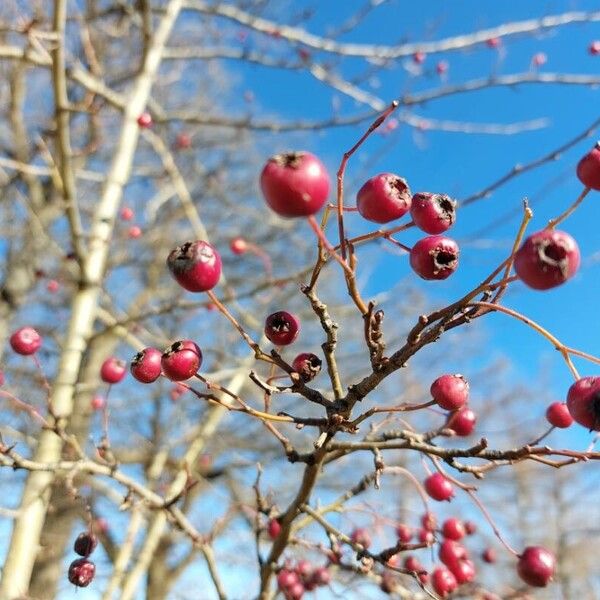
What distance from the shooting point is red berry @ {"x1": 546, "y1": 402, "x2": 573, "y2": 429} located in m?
1.44

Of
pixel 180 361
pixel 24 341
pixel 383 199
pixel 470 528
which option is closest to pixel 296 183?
pixel 383 199

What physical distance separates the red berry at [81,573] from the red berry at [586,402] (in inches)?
63.8

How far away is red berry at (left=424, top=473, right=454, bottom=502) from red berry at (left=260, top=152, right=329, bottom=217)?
125 centimetres

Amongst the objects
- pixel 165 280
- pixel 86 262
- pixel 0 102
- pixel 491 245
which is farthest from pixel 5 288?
pixel 491 245

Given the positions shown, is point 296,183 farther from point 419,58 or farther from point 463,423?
point 419,58

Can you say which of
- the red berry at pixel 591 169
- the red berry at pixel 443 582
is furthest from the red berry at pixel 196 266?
the red berry at pixel 443 582

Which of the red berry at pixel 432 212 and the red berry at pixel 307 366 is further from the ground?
the red berry at pixel 432 212

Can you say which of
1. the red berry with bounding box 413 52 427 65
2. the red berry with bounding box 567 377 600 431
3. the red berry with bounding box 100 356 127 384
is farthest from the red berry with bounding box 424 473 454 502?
the red berry with bounding box 413 52 427 65

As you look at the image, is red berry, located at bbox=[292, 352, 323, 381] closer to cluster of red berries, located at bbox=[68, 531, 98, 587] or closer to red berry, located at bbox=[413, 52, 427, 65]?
cluster of red berries, located at bbox=[68, 531, 98, 587]

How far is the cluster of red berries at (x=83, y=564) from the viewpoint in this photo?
6.07ft

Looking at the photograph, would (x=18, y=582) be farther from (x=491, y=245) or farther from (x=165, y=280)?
(x=165, y=280)

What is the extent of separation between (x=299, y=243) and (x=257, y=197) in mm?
2735

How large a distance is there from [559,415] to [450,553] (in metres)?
0.85

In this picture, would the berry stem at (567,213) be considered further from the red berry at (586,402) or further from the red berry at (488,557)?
the red berry at (488,557)
